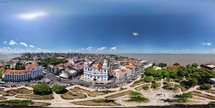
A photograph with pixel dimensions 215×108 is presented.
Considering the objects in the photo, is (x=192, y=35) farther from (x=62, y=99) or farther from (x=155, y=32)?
(x=62, y=99)

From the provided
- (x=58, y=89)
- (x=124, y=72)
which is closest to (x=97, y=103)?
(x=58, y=89)

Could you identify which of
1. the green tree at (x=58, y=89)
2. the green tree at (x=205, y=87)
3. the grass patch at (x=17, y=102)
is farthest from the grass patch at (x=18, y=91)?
the green tree at (x=205, y=87)

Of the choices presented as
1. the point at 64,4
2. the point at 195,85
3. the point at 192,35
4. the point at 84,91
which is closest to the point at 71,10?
the point at 64,4

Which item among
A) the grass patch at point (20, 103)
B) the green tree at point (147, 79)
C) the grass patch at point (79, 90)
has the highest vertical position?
the green tree at point (147, 79)

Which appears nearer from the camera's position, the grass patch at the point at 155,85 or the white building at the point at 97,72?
the white building at the point at 97,72

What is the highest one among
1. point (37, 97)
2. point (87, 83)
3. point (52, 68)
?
point (52, 68)

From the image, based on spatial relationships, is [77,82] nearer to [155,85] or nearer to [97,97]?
[97,97]

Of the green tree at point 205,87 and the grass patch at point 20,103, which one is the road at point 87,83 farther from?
the green tree at point 205,87
